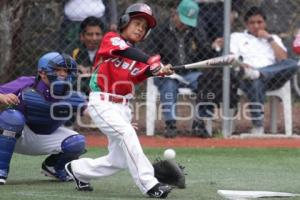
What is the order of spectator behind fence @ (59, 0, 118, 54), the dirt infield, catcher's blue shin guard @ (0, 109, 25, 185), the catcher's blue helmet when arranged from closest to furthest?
catcher's blue shin guard @ (0, 109, 25, 185)
the catcher's blue helmet
the dirt infield
spectator behind fence @ (59, 0, 118, 54)

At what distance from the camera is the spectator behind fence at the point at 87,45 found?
10992mm

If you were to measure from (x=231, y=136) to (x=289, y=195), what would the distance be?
4.61 metres

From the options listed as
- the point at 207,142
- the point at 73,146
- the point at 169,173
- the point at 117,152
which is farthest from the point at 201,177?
the point at 207,142

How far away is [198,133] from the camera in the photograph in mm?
11172

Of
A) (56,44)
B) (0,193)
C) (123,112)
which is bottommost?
(0,193)

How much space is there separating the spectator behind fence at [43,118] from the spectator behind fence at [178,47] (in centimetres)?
343

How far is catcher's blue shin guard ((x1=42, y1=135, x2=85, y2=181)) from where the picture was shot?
24.2 feet

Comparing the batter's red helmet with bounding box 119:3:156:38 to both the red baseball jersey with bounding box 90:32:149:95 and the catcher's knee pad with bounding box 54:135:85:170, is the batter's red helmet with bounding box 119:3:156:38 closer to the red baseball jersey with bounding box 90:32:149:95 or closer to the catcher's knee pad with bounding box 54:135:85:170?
the red baseball jersey with bounding box 90:32:149:95

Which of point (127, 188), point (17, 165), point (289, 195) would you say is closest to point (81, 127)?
point (17, 165)

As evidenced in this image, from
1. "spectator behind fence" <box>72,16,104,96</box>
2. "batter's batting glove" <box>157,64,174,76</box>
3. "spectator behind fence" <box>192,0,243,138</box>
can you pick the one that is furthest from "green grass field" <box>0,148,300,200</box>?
"spectator behind fence" <box>72,16,104,96</box>

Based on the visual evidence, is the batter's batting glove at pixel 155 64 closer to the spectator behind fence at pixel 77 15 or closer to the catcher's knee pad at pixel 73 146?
the catcher's knee pad at pixel 73 146

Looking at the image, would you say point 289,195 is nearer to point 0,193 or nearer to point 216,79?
point 0,193

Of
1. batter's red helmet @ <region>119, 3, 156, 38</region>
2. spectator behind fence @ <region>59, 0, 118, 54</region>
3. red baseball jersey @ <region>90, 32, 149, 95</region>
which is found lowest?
red baseball jersey @ <region>90, 32, 149, 95</region>

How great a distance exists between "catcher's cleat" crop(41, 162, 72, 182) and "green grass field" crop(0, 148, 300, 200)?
0.26 feet
